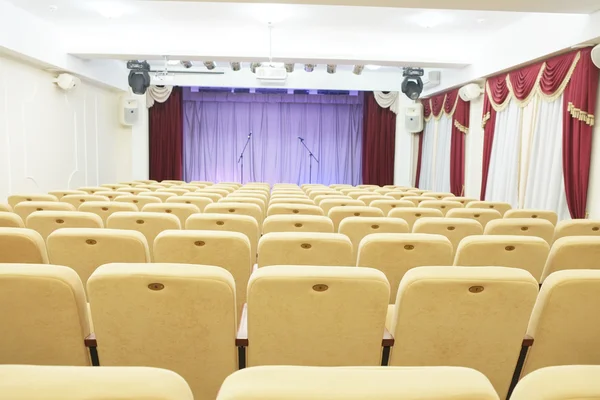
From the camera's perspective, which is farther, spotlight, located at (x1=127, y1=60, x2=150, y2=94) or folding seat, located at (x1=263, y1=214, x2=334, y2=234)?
spotlight, located at (x1=127, y1=60, x2=150, y2=94)

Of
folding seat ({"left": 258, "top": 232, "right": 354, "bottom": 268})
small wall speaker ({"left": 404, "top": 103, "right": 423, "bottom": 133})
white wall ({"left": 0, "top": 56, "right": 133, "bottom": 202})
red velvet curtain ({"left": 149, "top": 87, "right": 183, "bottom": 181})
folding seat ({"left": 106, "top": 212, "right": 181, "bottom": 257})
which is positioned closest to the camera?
folding seat ({"left": 258, "top": 232, "right": 354, "bottom": 268})

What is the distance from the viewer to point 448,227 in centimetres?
324

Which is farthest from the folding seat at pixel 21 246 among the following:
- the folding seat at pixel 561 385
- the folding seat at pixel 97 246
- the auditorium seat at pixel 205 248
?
the folding seat at pixel 561 385

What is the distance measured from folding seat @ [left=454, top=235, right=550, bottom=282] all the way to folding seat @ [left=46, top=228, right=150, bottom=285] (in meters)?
1.65

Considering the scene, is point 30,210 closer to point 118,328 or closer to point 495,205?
point 118,328

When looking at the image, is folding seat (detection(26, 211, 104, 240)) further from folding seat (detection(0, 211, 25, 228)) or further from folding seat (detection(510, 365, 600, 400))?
folding seat (detection(510, 365, 600, 400))

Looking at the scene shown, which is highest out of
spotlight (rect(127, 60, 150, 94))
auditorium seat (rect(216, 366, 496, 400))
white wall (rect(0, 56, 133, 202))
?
spotlight (rect(127, 60, 150, 94))

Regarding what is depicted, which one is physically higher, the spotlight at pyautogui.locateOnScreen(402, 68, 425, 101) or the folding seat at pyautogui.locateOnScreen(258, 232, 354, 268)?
the spotlight at pyautogui.locateOnScreen(402, 68, 425, 101)

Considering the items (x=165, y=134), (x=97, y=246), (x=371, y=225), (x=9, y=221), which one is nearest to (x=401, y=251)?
(x=371, y=225)

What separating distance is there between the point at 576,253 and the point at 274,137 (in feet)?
42.5

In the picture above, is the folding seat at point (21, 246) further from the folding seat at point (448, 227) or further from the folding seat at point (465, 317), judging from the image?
the folding seat at point (448, 227)

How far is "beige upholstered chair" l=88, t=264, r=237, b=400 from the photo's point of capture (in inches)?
58.9

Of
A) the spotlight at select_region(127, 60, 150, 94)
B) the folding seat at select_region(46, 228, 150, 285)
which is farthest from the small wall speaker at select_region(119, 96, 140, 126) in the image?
the folding seat at select_region(46, 228, 150, 285)

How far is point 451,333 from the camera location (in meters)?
1.64
